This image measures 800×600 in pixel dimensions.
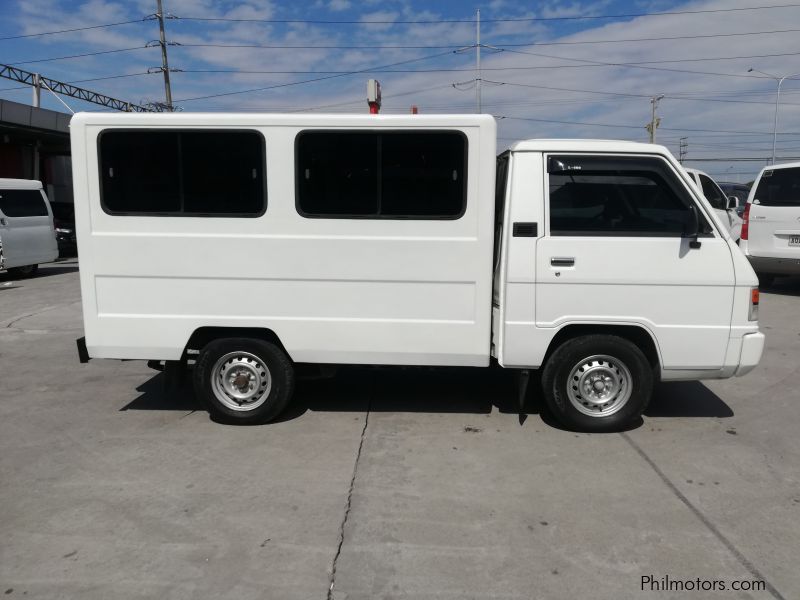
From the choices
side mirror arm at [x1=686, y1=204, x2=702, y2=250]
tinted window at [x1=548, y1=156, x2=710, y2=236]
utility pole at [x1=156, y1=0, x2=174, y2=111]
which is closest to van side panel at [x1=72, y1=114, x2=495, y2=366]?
tinted window at [x1=548, y1=156, x2=710, y2=236]

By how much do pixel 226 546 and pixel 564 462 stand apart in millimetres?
2352

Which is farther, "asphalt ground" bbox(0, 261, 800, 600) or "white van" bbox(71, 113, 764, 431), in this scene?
"white van" bbox(71, 113, 764, 431)

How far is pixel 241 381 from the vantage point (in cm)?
512

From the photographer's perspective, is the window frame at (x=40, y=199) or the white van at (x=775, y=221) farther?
the window frame at (x=40, y=199)

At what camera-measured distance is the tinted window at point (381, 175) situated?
4.62 metres

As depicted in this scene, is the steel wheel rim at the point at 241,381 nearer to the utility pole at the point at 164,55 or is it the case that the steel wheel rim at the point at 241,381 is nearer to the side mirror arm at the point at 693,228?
the side mirror arm at the point at 693,228

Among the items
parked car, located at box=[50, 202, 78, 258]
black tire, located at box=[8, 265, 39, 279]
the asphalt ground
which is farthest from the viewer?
parked car, located at box=[50, 202, 78, 258]

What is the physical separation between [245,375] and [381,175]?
194 cm

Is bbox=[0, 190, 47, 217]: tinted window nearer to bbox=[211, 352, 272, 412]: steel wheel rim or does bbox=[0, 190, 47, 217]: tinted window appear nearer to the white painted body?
the white painted body

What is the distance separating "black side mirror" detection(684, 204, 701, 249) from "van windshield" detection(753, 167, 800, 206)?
24.0ft

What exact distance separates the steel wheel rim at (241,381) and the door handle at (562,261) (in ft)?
7.80

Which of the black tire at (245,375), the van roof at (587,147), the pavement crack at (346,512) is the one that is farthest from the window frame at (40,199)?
the van roof at (587,147)

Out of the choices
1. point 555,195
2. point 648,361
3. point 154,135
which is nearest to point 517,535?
point 648,361
